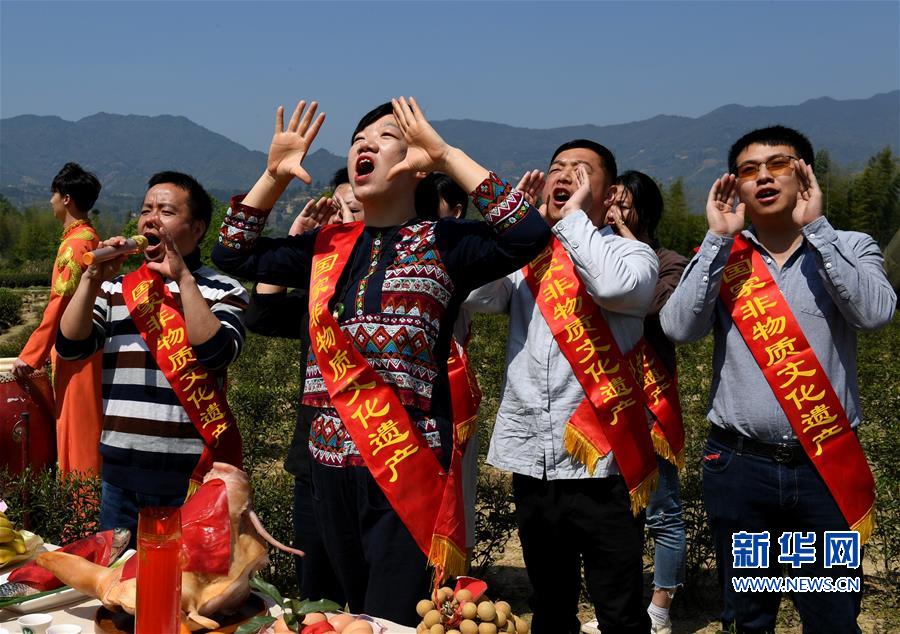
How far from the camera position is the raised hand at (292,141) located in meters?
2.78

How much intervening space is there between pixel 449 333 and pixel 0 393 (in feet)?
10.9

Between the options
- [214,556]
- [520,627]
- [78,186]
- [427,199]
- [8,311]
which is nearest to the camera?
[520,627]

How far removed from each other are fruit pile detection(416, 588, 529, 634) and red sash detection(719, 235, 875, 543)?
62.8 inches

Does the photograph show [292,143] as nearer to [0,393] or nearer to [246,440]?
[0,393]

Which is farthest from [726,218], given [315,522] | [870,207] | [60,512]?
[870,207]

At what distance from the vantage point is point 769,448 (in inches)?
122

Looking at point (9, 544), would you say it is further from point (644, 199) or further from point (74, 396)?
point (644, 199)

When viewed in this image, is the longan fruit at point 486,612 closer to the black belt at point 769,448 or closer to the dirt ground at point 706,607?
the black belt at point 769,448

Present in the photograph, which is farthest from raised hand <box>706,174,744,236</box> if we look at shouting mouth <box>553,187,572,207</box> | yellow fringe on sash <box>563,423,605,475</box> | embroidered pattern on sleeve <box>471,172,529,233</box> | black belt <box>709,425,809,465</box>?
embroidered pattern on sleeve <box>471,172,529,233</box>

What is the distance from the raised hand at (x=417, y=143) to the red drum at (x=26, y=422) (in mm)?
3308

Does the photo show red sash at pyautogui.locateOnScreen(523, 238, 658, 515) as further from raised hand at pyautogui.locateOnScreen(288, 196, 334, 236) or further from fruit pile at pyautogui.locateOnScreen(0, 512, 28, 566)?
fruit pile at pyautogui.locateOnScreen(0, 512, 28, 566)

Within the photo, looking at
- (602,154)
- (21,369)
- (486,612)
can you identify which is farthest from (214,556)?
(21,369)

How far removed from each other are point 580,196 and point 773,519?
4.24 ft

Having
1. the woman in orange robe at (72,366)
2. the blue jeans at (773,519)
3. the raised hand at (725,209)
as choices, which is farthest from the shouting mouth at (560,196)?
the woman in orange robe at (72,366)
